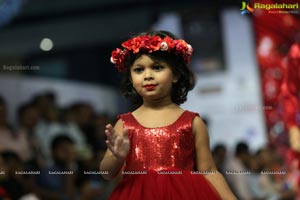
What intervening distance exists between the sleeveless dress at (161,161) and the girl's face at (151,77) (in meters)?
0.10

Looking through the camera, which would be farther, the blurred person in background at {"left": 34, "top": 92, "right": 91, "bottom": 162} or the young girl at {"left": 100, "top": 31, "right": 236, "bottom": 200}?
the blurred person in background at {"left": 34, "top": 92, "right": 91, "bottom": 162}

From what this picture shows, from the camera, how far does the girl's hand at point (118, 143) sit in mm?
1946

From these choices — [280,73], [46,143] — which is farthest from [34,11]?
[280,73]

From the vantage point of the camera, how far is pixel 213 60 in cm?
447

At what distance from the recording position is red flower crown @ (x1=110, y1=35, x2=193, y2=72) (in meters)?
2.11

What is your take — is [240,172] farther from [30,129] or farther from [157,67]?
[30,129]

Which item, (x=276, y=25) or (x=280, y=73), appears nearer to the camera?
(x=276, y=25)

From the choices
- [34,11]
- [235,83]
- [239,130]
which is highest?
[34,11]

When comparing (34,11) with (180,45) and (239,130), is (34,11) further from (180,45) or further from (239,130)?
(180,45)

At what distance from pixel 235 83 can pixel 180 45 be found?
2.48 metres

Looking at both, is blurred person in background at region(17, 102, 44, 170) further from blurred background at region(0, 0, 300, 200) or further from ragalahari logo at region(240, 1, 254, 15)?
ragalahari logo at region(240, 1, 254, 15)

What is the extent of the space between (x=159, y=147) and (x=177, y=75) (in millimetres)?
249

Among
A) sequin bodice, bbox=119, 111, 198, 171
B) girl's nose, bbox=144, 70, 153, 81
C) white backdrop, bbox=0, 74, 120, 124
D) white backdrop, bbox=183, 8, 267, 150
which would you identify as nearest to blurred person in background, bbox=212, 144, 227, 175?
white backdrop, bbox=183, 8, 267, 150

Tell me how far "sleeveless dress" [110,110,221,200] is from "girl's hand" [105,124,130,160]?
4.6 inches
